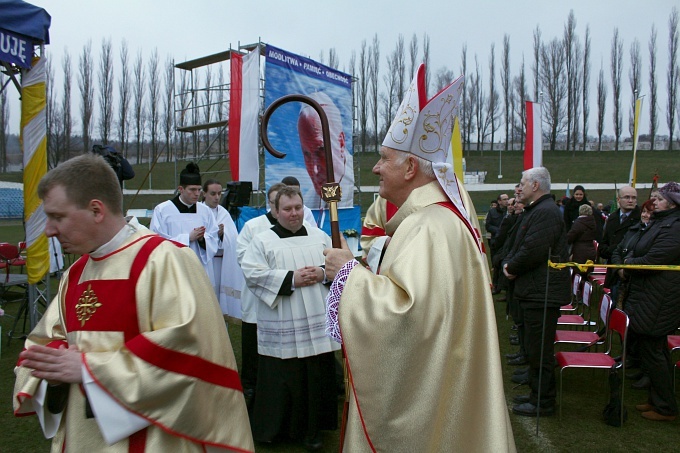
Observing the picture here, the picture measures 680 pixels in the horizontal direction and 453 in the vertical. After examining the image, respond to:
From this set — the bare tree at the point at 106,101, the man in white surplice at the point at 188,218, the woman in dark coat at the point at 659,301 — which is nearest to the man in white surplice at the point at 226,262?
the man in white surplice at the point at 188,218

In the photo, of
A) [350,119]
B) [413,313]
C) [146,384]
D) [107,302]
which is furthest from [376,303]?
[350,119]

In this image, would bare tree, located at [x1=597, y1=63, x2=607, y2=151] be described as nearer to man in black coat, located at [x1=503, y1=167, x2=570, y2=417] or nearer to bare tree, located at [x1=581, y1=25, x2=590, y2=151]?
bare tree, located at [x1=581, y1=25, x2=590, y2=151]

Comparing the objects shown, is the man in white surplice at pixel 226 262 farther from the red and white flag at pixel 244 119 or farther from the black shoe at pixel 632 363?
the black shoe at pixel 632 363

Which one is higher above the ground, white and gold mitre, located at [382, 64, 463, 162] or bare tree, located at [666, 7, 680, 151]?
bare tree, located at [666, 7, 680, 151]

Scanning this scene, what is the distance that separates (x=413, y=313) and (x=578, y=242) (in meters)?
8.01

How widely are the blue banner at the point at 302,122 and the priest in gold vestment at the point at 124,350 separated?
281 inches

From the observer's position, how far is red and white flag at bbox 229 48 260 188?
9820mm

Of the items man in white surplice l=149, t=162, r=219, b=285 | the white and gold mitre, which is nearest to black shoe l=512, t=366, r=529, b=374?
man in white surplice l=149, t=162, r=219, b=285

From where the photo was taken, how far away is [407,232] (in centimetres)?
210

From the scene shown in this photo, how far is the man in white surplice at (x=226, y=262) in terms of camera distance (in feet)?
21.2

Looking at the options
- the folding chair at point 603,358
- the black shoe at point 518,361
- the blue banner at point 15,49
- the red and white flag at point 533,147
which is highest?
the blue banner at point 15,49

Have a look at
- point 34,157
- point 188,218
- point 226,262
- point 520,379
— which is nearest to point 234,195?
point 226,262

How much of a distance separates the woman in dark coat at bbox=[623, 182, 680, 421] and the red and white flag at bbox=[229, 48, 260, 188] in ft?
22.0

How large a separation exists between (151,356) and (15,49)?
5.28 m
